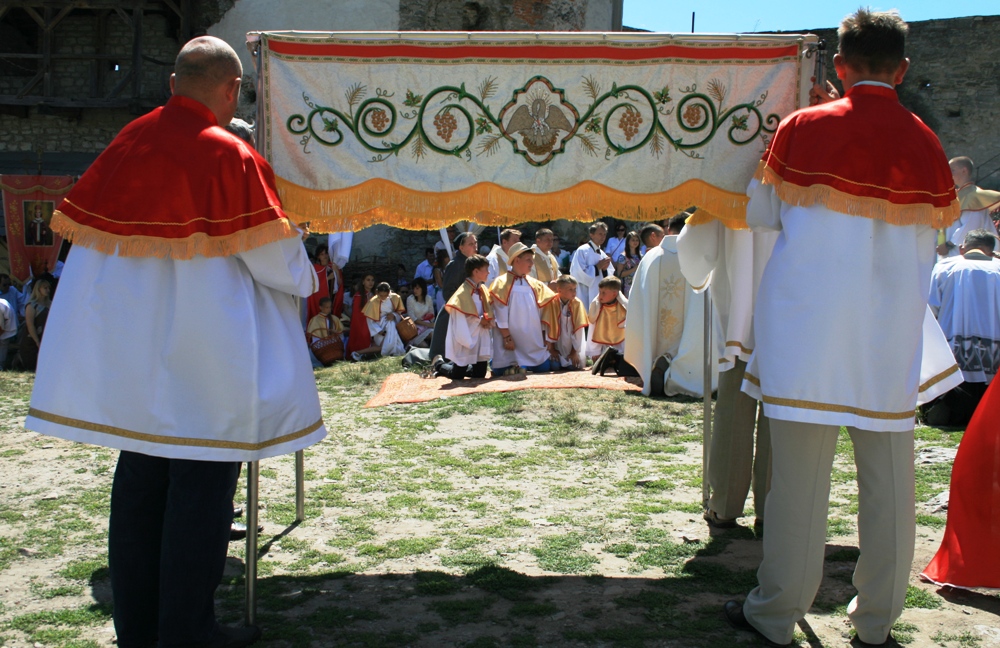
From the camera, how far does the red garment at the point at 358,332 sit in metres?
13.5

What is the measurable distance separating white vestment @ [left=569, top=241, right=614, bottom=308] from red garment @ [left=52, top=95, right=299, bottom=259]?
10.7 metres

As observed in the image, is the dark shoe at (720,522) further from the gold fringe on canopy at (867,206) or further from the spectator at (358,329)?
the spectator at (358,329)

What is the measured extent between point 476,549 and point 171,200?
2.20 metres

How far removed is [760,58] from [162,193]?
2.73 meters

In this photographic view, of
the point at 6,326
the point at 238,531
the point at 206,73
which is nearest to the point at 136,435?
the point at 206,73

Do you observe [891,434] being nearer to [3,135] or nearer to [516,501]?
[516,501]

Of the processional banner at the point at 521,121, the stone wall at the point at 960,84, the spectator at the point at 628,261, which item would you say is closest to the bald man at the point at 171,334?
the processional banner at the point at 521,121

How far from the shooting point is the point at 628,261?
46.8ft

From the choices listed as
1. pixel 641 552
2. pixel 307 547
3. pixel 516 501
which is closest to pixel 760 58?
pixel 641 552

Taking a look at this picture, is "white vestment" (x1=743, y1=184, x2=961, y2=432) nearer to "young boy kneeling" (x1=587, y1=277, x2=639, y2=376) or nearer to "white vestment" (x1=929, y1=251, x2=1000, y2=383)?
"white vestment" (x1=929, y1=251, x2=1000, y2=383)

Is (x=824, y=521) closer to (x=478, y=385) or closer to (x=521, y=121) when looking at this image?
(x=521, y=121)

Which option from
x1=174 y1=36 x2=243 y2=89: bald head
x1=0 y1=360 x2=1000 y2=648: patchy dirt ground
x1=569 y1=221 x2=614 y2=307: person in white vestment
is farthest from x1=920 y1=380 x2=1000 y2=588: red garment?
x1=569 y1=221 x2=614 y2=307: person in white vestment

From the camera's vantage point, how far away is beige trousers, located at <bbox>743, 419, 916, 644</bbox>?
10.5ft

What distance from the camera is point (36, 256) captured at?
15820 millimetres
